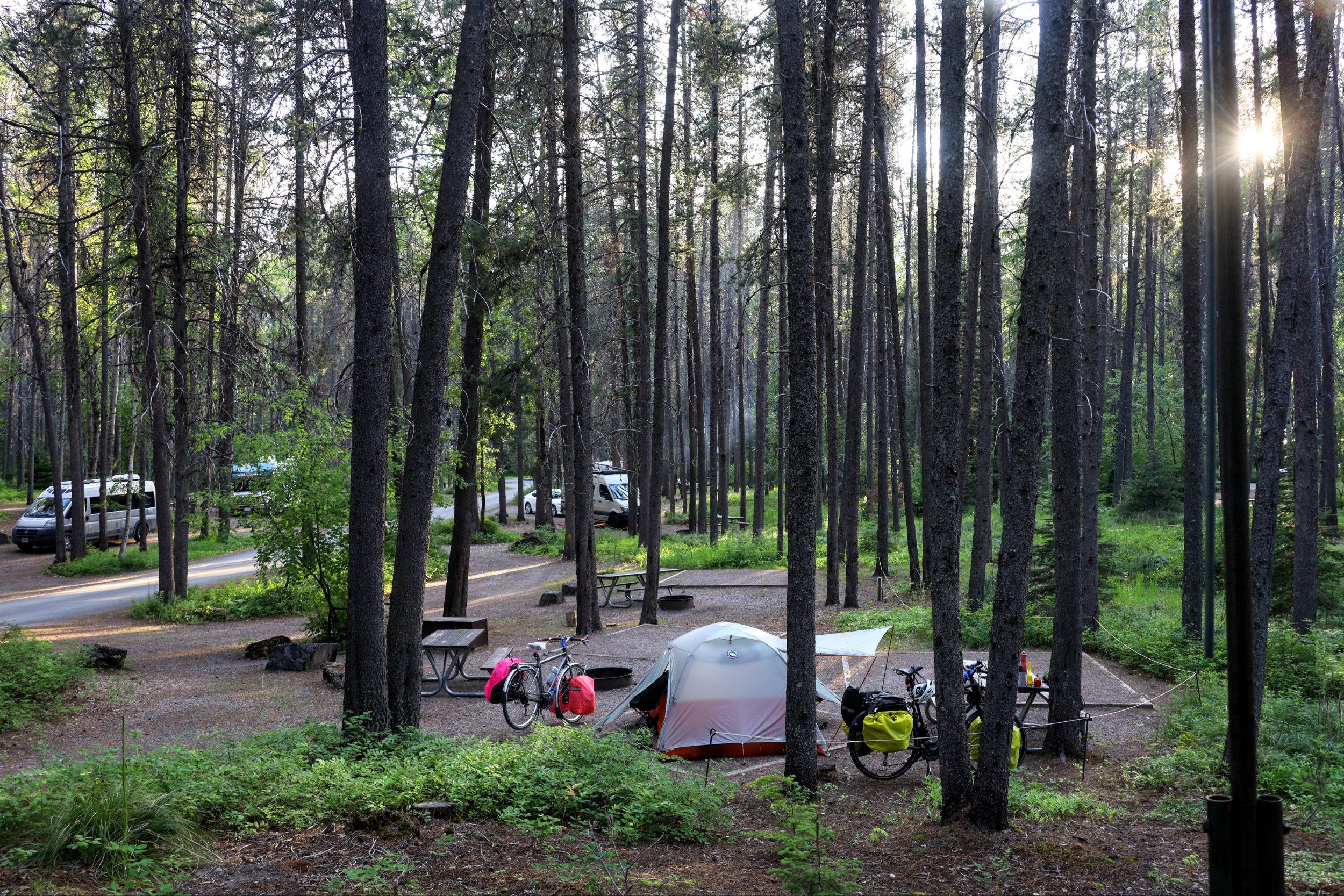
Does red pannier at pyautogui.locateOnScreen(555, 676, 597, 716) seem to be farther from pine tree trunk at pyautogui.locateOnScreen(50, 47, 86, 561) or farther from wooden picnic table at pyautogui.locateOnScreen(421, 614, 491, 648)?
pine tree trunk at pyautogui.locateOnScreen(50, 47, 86, 561)

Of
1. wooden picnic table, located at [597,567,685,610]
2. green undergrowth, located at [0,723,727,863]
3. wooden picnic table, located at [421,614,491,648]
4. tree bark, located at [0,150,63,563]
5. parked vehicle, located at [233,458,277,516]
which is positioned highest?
tree bark, located at [0,150,63,563]

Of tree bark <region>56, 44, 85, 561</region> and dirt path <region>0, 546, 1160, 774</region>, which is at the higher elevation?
tree bark <region>56, 44, 85, 561</region>

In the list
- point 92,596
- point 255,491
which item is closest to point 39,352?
point 92,596

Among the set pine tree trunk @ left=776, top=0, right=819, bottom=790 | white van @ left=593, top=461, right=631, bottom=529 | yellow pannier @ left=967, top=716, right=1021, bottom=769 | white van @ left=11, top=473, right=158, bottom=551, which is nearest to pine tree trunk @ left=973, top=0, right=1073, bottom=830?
pine tree trunk @ left=776, top=0, right=819, bottom=790

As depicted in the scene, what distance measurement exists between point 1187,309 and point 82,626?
17.9m

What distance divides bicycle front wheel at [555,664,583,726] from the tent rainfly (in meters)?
0.38

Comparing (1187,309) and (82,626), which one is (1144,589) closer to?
(1187,309)

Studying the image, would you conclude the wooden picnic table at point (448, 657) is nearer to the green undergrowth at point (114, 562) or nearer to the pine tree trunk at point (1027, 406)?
the pine tree trunk at point (1027, 406)

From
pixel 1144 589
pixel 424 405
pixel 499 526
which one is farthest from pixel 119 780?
pixel 499 526

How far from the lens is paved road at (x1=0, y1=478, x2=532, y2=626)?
1548cm

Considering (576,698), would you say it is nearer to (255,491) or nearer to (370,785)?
(370,785)

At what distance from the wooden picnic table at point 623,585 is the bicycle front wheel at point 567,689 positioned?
23.5 feet

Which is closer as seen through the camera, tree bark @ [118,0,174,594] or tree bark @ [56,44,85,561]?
tree bark @ [56,44,85,561]

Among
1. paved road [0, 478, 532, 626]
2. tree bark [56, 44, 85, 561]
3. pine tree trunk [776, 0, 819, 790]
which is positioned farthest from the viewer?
paved road [0, 478, 532, 626]
